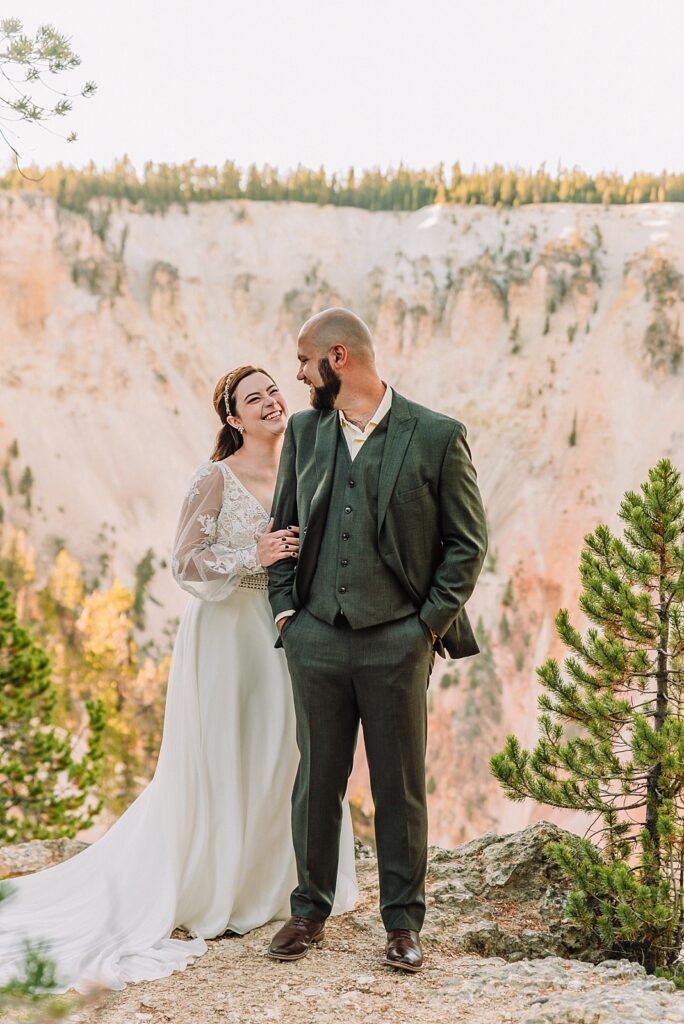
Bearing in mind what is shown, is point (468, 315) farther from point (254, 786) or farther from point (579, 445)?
point (254, 786)

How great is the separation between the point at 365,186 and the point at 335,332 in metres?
21.9

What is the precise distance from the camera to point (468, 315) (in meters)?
22.0

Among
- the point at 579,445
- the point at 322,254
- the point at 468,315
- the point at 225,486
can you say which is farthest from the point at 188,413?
the point at 225,486

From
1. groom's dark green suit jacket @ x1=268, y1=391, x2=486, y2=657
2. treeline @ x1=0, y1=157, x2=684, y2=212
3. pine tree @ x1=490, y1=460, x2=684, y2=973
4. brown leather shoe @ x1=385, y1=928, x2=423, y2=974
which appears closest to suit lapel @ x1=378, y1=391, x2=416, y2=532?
groom's dark green suit jacket @ x1=268, y1=391, x2=486, y2=657

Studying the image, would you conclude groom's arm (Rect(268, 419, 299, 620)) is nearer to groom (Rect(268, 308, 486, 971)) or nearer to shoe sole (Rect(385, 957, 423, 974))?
groom (Rect(268, 308, 486, 971))

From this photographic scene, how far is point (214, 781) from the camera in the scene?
3.02m

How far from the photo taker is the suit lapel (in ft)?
8.48

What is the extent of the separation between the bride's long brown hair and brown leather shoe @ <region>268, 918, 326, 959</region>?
4.22ft

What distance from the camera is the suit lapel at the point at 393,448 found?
2.59 meters

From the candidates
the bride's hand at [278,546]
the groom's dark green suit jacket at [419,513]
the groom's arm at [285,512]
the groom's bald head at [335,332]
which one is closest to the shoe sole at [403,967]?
the groom's dark green suit jacket at [419,513]

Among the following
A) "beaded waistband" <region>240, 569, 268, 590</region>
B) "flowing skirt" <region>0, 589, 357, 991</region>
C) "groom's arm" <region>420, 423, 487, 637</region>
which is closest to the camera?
"groom's arm" <region>420, 423, 487, 637</region>

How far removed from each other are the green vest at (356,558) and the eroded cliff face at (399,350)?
16.8 metres

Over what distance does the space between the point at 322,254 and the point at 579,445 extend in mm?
6855

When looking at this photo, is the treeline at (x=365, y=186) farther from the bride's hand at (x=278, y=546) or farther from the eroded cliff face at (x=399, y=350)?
the bride's hand at (x=278, y=546)
